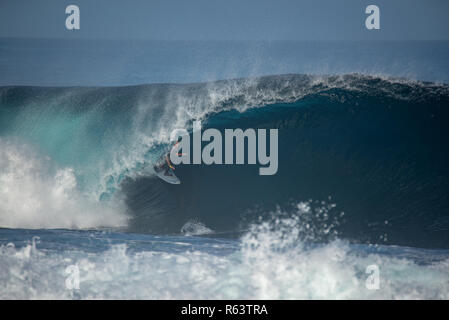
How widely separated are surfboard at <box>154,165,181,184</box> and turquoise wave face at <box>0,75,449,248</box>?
0.32 ft

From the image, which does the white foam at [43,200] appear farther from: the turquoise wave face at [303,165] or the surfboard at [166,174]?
the surfboard at [166,174]

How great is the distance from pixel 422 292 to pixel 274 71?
35.2 m

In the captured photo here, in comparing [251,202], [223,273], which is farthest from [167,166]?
[223,273]

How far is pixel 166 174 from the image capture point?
239 inches

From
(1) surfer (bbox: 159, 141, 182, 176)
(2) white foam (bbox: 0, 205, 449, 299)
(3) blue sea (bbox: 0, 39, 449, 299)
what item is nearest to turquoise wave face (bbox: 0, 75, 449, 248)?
(3) blue sea (bbox: 0, 39, 449, 299)

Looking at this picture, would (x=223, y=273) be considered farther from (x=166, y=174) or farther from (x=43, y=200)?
(x=43, y=200)

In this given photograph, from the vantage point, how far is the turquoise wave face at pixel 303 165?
541 centimetres

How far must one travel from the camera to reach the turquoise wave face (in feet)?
17.7

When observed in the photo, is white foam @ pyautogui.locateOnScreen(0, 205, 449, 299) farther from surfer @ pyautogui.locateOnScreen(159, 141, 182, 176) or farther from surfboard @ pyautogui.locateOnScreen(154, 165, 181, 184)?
surfer @ pyautogui.locateOnScreen(159, 141, 182, 176)

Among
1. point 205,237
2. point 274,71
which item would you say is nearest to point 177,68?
point 274,71

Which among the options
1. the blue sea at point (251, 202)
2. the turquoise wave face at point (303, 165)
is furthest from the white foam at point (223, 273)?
the turquoise wave face at point (303, 165)

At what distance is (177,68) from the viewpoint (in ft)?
108

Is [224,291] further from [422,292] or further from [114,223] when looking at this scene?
[114,223]

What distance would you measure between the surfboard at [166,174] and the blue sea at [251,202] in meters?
0.08
